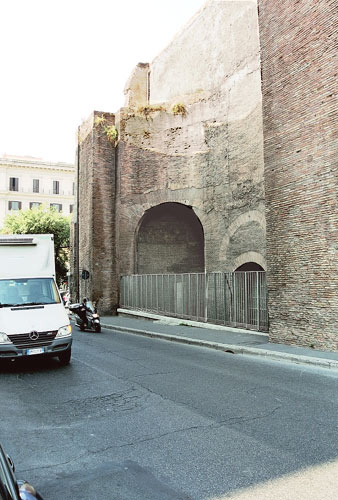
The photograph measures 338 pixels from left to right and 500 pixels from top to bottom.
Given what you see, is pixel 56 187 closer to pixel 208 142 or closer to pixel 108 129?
pixel 108 129

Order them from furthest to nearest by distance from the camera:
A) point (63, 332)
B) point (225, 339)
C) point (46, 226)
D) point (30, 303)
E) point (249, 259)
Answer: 1. point (46, 226)
2. point (249, 259)
3. point (225, 339)
4. point (30, 303)
5. point (63, 332)

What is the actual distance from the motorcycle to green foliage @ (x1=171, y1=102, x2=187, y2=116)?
1109cm

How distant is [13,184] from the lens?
2248 inches

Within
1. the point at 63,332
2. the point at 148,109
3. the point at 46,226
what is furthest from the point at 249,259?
the point at 46,226

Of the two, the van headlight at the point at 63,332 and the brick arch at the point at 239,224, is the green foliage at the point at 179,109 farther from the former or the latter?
the van headlight at the point at 63,332

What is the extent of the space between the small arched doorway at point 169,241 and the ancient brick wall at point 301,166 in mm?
11725

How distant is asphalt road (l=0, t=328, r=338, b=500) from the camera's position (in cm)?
350

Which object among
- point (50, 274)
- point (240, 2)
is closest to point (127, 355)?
point (50, 274)

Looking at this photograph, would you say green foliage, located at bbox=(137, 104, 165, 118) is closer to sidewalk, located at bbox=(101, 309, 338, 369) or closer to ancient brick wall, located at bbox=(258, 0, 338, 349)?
sidewalk, located at bbox=(101, 309, 338, 369)

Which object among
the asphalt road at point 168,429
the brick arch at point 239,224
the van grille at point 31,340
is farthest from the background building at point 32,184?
the asphalt road at point 168,429

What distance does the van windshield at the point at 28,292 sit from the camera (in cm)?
876

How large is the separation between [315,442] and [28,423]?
3037 mm

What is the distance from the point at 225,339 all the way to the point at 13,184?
166 feet

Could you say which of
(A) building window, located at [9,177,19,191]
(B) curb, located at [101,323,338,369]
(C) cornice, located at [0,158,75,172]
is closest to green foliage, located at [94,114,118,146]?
(B) curb, located at [101,323,338,369]
